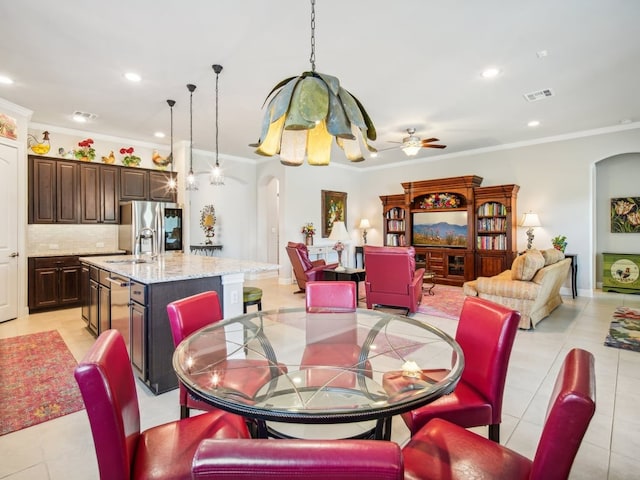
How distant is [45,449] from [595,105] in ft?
22.3

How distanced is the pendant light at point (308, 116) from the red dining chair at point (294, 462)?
115cm

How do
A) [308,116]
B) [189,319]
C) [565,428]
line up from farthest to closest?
[189,319] → [308,116] → [565,428]

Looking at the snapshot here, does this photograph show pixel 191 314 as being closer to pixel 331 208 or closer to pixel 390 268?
pixel 390 268

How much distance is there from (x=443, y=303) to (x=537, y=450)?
16.3ft

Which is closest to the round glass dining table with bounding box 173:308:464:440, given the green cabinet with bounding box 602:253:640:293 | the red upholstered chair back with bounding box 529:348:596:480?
the red upholstered chair back with bounding box 529:348:596:480

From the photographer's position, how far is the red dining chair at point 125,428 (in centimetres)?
104

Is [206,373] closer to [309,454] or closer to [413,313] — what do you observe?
[309,454]

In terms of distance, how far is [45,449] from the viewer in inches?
79.7

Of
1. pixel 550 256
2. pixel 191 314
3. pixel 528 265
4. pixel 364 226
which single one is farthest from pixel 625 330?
pixel 364 226

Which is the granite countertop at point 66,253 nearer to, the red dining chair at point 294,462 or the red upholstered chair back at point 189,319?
the red upholstered chair back at point 189,319

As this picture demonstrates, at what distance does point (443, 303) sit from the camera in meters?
5.66

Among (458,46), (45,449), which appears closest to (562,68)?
(458,46)

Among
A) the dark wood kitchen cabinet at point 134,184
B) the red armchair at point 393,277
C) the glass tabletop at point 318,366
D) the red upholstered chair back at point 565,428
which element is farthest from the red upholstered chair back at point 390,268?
the dark wood kitchen cabinet at point 134,184

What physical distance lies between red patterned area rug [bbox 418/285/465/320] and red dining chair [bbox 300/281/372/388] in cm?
275
